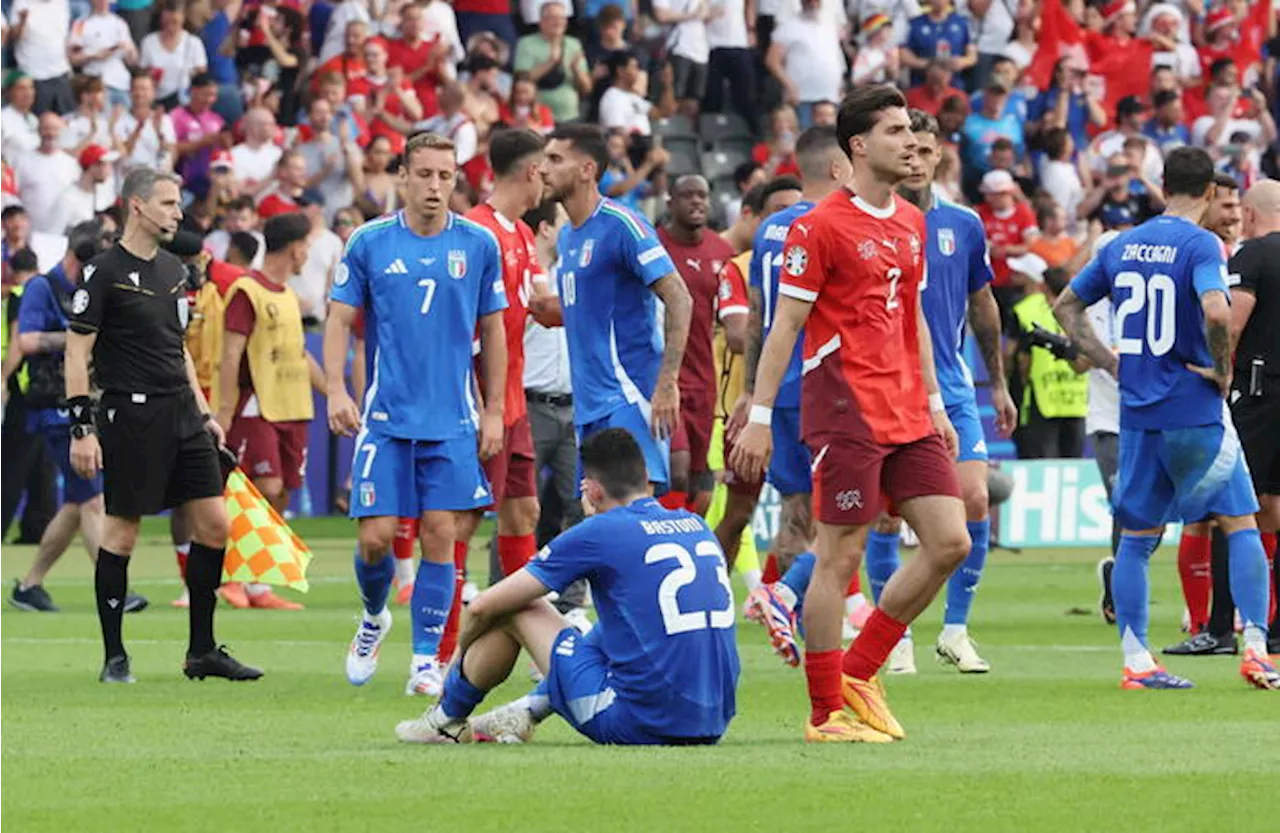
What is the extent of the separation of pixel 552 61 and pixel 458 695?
21578 millimetres

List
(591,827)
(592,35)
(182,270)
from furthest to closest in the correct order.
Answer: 1. (592,35)
2. (182,270)
3. (591,827)

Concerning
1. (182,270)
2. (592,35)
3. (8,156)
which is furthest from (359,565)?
(592,35)

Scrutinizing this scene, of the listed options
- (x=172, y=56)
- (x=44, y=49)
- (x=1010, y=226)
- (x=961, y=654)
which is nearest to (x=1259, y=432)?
(x=961, y=654)

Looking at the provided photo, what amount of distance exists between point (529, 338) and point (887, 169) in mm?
7271

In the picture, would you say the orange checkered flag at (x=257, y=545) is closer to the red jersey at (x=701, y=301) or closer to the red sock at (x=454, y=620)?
the red jersey at (x=701, y=301)

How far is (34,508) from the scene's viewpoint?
80.4 feet

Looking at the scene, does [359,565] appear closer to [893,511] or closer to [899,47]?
[893,511]

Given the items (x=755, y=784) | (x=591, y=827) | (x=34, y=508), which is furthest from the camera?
(x=34, y=508)

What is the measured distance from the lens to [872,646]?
1080 centimetres

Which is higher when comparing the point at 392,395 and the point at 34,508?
the point at 392,395

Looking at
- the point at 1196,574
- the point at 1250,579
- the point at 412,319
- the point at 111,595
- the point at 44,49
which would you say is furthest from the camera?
the point at 44,49

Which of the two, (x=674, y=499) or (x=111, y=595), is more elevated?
(x=674, y=499)

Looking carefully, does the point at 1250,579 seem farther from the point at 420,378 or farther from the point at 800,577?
the point at 420,378

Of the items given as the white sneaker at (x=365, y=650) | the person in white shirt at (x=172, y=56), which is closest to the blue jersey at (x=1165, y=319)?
the white sneaker at (x=365, y=650)
